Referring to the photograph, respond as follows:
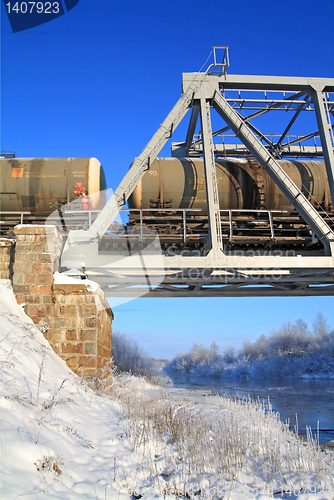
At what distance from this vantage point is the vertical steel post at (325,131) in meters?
10.0

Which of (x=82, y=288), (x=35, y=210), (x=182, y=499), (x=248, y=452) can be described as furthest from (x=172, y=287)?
(x=182, y=499)

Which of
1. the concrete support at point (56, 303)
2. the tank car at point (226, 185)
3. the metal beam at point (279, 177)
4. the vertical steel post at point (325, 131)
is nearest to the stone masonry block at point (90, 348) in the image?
the concrete support at point (56, 303)

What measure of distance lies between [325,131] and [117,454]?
10.3 meters

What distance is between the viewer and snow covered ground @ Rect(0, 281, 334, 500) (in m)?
2.83

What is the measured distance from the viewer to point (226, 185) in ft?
36.8

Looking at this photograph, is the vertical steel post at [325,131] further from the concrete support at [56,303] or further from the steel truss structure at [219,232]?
the concrete support at [56,303]

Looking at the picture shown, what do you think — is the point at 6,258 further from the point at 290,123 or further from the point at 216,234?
the point at 290,123

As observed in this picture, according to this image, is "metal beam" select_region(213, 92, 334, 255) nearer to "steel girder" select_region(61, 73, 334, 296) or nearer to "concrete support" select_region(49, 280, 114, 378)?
"steel girder" select_region(61, 73, 334, 296)

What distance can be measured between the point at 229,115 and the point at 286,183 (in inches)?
105

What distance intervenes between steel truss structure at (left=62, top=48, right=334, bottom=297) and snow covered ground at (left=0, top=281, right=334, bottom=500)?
3.81 meters

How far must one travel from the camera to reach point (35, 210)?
11.1 meters

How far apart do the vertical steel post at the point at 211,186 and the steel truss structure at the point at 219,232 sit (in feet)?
0.08

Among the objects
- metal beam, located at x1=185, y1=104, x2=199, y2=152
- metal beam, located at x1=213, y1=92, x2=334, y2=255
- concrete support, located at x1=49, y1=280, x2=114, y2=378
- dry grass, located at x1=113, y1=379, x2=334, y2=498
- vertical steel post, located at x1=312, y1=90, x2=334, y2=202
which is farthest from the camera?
metal beam, located at x1=185, y1=104, x2=199, y2=152

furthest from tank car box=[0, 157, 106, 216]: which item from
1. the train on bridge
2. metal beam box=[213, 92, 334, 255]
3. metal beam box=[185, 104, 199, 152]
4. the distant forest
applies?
the distant forest
